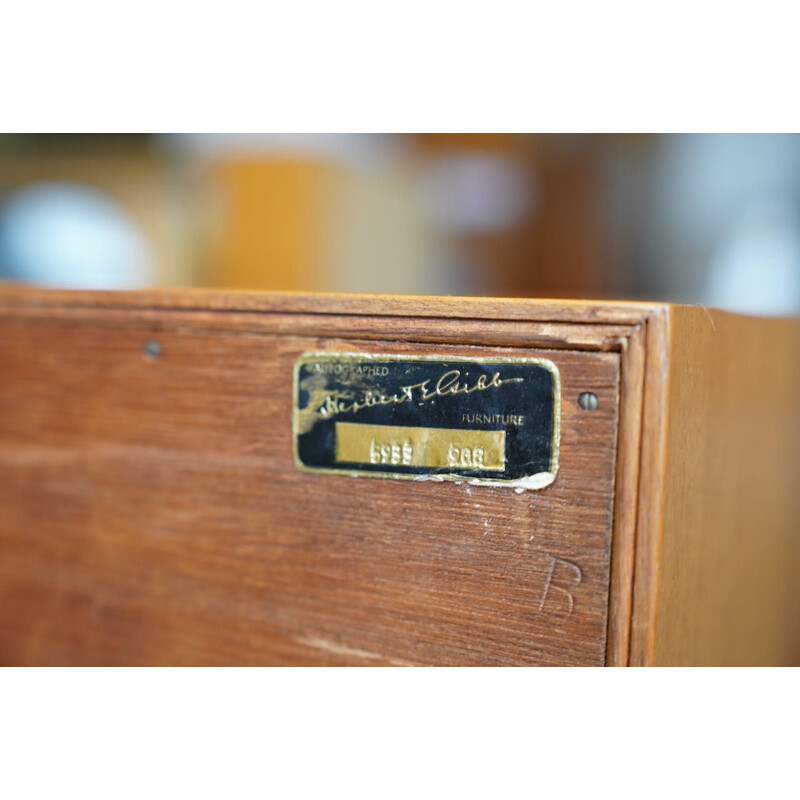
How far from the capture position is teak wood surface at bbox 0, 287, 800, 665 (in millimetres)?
436

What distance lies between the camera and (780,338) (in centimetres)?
70

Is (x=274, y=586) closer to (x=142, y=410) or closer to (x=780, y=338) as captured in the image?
(x=142, y=410)

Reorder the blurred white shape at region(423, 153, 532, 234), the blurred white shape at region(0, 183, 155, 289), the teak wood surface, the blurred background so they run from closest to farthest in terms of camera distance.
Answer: the teak wood surface → the blurred white shape at region(0, 183, 155, 289) → the blurred background → the blurred white shape at region(423, 153, 532, 234)

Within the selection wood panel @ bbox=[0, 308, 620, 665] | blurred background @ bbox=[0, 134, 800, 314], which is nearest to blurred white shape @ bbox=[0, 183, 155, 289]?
blurred background @ bbox=[0, 134, 800, 314]

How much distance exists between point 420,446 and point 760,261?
54.5 inches

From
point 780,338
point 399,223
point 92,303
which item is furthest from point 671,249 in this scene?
point 92,303

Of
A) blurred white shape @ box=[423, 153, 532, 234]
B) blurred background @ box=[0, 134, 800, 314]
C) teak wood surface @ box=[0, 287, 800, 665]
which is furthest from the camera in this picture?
blurred white shape @ box=[423, 153, 532, 234]

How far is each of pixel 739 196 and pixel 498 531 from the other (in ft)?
4.88

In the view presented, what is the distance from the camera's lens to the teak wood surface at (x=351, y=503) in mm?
436

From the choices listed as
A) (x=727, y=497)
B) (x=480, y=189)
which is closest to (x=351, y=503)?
(x=727, y=497)
